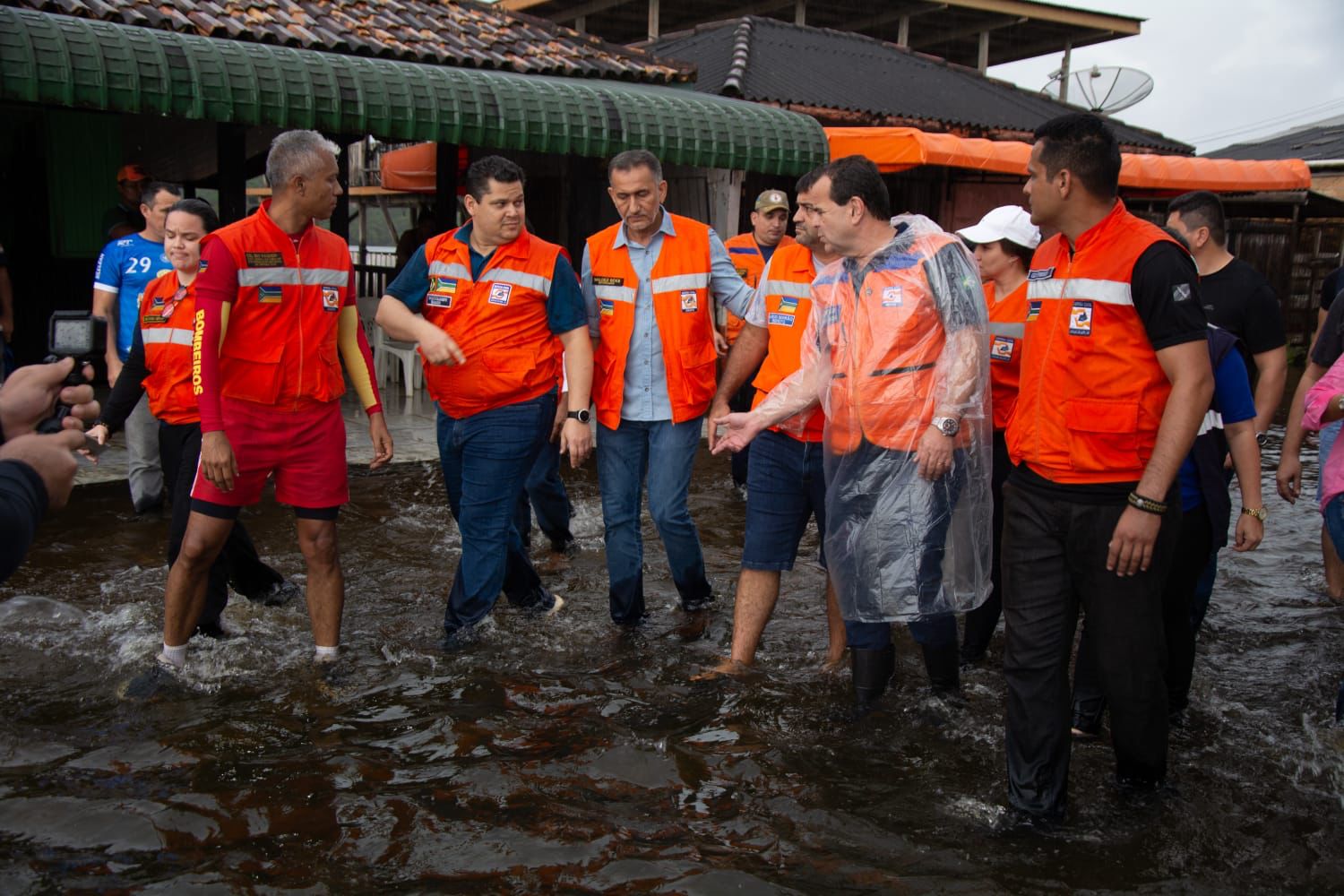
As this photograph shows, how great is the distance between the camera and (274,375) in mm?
4227

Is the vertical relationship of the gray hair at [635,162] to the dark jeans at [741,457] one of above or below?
above

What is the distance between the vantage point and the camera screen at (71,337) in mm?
2854

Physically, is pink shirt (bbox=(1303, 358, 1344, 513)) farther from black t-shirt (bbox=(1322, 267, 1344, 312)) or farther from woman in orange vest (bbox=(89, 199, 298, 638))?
woman in orange vest (bbox=(89, 199, 298, 638))

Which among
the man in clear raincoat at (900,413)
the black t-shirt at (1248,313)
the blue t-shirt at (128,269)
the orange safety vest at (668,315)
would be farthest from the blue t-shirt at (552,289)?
the black t-shirt at (1248,313)

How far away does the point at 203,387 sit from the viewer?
13.3 ft

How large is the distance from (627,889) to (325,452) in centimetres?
214

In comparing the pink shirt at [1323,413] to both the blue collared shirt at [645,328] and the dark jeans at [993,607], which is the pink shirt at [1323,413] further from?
the blue collared shirt at [645,328]

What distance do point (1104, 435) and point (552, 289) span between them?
2387mm

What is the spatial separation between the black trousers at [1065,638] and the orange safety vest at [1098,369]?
0.45ft

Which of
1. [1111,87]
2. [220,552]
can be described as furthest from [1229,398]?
[1111,87]

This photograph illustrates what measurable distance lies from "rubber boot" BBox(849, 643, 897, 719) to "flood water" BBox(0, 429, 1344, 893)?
8 cm

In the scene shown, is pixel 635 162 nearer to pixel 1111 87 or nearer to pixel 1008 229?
pixel 1008 229

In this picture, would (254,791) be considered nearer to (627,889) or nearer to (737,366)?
(627,889)

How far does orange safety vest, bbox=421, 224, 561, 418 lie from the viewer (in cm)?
464
